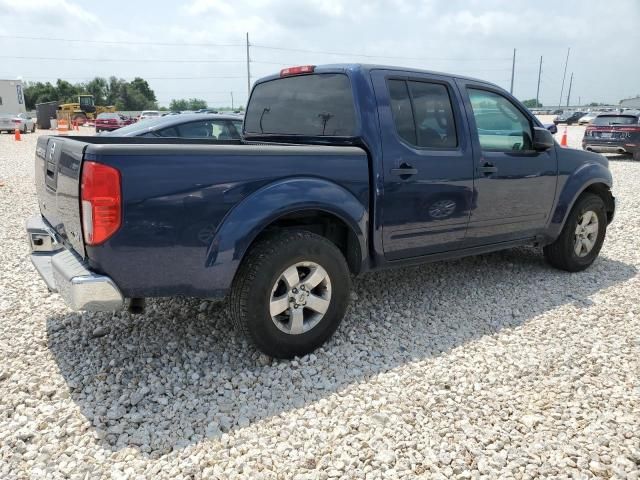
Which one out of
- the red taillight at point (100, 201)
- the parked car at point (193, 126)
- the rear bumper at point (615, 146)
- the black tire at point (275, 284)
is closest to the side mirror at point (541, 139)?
the black tire at point (275, 284)

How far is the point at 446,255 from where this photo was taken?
411cm

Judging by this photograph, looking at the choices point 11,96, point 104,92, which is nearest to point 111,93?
point 104,92

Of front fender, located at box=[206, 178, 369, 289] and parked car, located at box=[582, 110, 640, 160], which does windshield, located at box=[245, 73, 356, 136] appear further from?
parked car, located at box=[582, 110, 640, 160]

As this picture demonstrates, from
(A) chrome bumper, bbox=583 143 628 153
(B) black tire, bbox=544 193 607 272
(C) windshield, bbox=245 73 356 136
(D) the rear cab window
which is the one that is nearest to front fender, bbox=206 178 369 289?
(C) windshield, bbox=245 73 356 136

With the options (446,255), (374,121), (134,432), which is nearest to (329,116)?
(374,121)

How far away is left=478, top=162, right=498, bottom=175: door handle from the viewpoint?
4.09m

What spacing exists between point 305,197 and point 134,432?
157 cm

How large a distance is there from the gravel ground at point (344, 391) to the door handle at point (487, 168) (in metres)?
1.11

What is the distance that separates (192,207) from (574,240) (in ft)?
13.0

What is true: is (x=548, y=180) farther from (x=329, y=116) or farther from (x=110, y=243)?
(x=110, y=243)

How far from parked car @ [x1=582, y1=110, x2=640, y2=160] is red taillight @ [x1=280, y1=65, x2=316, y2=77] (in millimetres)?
14862

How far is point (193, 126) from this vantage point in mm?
8180

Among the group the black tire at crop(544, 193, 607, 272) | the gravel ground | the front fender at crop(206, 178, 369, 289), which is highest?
the front fender at crop(206, 178, 369, 289)

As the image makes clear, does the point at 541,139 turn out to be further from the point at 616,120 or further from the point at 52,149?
the point at 616,120
